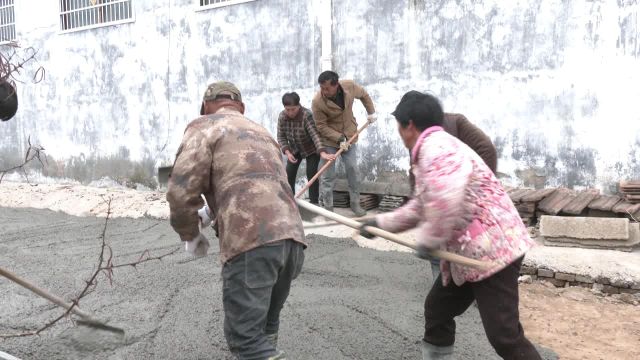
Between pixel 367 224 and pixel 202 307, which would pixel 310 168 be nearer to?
pixel 202 307

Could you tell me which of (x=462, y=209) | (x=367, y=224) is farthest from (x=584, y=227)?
(x=462, y=209)

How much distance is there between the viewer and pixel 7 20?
35.7 ft

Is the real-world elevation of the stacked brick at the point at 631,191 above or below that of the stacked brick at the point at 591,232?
above

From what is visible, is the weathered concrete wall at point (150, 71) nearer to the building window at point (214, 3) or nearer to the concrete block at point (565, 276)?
the building window at point (214, 3)

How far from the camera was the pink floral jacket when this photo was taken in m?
2.08

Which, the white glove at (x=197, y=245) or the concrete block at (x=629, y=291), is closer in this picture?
the white glove at (x=197, y=245)

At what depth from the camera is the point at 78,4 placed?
980 centimetres

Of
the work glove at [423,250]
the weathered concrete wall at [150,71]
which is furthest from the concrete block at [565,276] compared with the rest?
the weathered concrete wall at [150,71]

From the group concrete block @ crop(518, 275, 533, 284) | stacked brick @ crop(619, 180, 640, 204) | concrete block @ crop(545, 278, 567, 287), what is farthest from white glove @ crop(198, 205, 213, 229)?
stacked brick @ crop(619, 180, 640, 204)

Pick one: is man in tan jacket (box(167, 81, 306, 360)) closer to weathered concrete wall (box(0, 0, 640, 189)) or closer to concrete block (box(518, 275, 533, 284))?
concrete block (box(518, 275, 533, 284))

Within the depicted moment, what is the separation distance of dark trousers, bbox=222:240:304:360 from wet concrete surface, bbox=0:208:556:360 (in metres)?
0.80

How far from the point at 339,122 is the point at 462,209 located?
413 centimetres

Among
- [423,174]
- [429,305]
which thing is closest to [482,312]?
[429,305]

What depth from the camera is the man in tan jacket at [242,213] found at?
2271 mm
